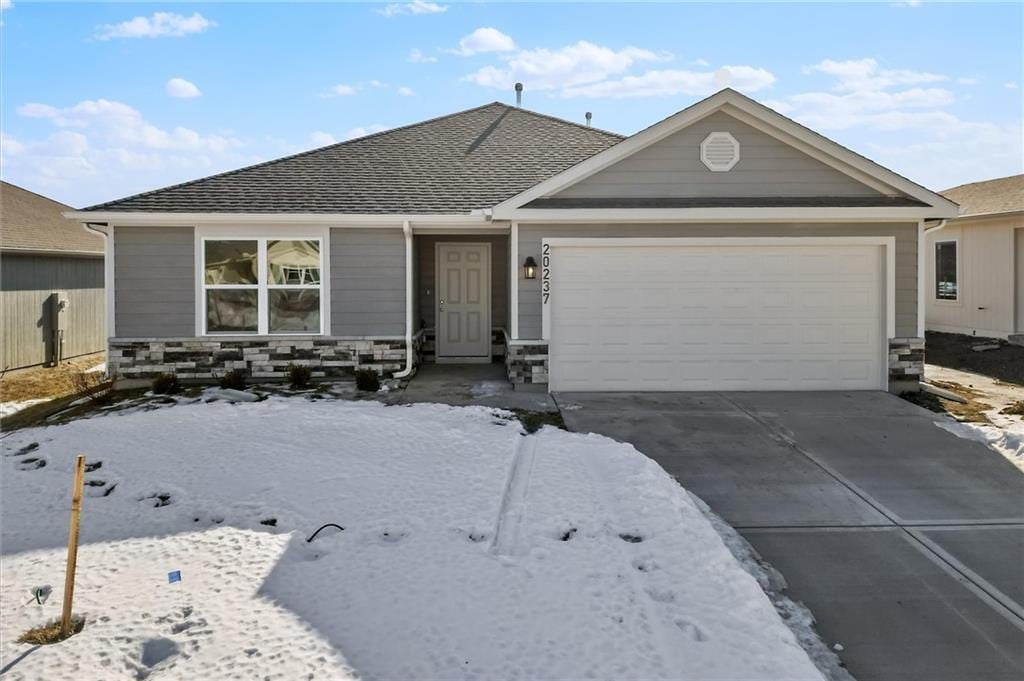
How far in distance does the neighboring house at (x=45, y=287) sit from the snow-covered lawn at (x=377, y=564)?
26.4 ft

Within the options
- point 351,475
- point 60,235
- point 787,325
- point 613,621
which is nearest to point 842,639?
point 613,621

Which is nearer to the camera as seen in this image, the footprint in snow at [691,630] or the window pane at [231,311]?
the footprint in snow at [691,630]

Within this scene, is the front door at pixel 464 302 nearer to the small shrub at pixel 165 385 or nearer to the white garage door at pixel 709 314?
the white garage door at pixel 709 314

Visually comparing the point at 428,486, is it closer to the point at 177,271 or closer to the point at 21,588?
the point at 21,588

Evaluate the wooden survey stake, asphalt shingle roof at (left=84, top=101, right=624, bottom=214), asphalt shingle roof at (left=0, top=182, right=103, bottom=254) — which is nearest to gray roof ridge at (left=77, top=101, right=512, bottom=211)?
asphalt shingle roof at (left=84, top=101, right=624, bottom=214)

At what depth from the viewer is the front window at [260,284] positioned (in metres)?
10.6

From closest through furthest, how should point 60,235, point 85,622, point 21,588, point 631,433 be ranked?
point 85,622
point 21,588
point 631,433
point 60,235

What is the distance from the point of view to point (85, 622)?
3.70 meters

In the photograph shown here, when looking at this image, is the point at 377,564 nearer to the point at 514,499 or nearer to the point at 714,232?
the point at 514,499

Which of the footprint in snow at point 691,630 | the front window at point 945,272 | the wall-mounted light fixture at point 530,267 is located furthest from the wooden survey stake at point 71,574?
the front window at point 945,272

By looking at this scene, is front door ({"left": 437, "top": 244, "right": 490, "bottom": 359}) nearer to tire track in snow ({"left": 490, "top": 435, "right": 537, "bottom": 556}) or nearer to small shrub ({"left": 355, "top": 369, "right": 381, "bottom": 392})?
small shrub ({"left": 355, "top": 369, "right": 381, "bottom": 392})

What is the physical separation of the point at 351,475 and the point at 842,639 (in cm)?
382

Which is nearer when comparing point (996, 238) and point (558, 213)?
point (558, 213)

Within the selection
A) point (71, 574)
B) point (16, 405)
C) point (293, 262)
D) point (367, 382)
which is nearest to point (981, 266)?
point (367, 382)
